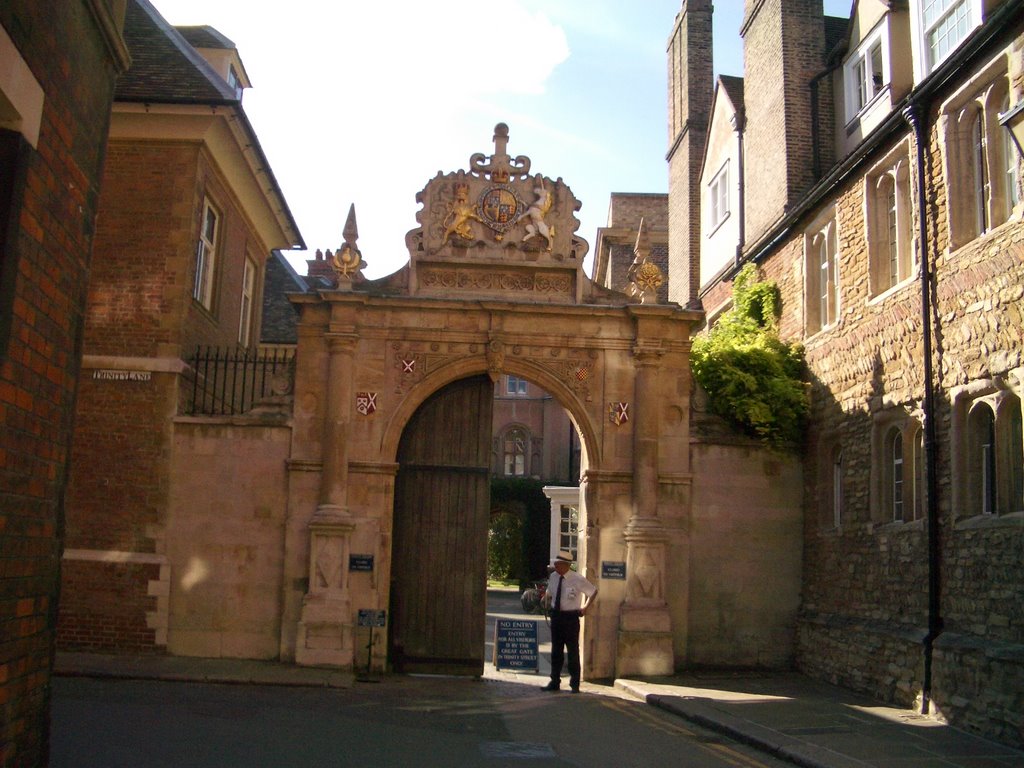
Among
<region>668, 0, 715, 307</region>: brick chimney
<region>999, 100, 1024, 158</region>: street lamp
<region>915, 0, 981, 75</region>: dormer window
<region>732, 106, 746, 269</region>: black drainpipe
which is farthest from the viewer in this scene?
<region>668, 0, 715, 307</region>: brick chimney

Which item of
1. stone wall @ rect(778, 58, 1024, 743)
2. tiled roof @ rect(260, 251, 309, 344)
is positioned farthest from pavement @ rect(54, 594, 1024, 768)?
tiled roof @ rect(260, 251, 309, 344)

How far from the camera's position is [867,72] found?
15961 millimetres

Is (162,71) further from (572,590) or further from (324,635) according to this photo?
(572,590)

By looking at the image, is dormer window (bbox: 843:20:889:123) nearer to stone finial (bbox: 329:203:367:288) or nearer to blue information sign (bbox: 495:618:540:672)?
stone finial (bbox: 329:203:367:288)

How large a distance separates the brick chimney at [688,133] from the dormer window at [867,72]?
22.1 feet

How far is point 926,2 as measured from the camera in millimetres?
13883

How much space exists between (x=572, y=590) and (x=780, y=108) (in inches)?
377

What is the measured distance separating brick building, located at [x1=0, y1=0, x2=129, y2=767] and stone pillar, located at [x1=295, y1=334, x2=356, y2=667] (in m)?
8.23

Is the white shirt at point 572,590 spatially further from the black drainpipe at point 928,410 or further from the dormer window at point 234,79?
the dormer window at point 234,79

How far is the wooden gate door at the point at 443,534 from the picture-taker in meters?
14.6

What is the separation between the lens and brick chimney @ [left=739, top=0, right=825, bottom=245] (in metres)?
17.5

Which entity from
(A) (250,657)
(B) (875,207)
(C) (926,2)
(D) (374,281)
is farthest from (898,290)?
(A) (250,657)

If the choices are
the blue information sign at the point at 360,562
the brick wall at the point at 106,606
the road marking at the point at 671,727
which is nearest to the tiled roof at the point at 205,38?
the brick wall at the point at 106,606

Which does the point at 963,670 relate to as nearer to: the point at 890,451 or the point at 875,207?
the point at 890,451
